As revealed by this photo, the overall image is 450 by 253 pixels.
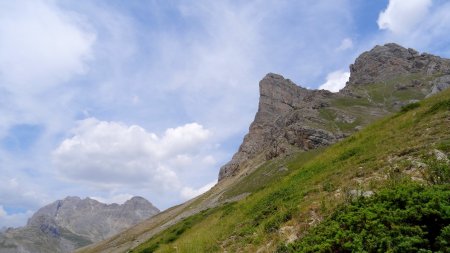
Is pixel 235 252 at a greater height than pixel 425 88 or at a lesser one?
lesser

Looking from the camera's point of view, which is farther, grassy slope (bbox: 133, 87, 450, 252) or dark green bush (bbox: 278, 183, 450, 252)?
grassy slope (bbox: 133, 87, 450, 252)

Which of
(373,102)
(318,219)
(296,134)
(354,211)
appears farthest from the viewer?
(373,102)

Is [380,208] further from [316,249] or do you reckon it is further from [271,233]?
[271,233]

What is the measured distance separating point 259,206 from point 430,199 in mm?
13661

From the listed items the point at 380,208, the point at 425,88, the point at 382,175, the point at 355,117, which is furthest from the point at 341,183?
the point at 425,88

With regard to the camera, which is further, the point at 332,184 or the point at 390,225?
the point at 332,184

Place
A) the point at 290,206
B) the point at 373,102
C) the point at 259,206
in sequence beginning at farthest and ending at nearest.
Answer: the point at 373,102, the point at 259,206, the point at 290,206

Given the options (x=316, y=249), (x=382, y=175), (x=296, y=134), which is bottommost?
(x=316, y=249)

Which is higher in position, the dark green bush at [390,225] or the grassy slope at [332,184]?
the grassy slope at [332,184]

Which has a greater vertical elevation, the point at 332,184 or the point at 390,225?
the point at 332,184

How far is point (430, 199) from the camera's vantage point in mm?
10070

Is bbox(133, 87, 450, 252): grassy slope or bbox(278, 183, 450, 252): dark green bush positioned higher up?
bbox(133, 87, 450, 252): grassy slope

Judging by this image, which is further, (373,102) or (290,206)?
(373,102)

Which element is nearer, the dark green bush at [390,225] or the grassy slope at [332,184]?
the dark green bush at [390,225]
